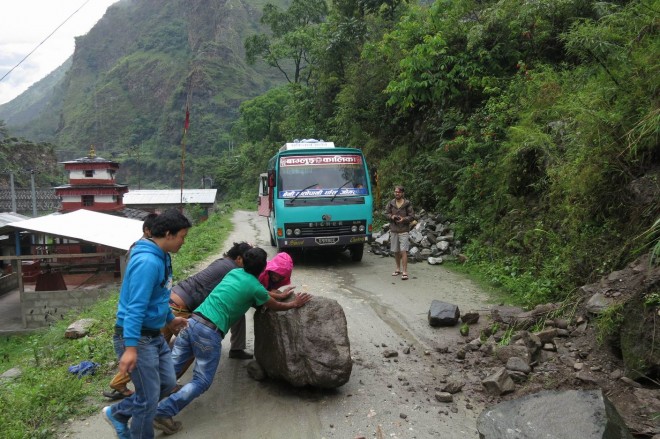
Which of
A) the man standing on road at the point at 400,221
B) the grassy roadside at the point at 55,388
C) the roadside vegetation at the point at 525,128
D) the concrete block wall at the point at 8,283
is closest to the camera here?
the grassy roadside at the point at 55,388

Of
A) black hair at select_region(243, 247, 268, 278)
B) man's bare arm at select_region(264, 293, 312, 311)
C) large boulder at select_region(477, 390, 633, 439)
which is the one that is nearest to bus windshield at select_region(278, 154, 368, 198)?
man's bare arm at select_region(264, 293, 312, 311)

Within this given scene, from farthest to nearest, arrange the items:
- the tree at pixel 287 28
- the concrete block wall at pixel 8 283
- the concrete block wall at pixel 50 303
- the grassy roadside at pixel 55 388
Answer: the tree at pixel 287 28 → the concrete block wall at pixel 8 283 → the concrete block wall at pixel 50 303 → the grassy roadside at pixel 55 388

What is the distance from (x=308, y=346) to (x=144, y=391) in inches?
56.7

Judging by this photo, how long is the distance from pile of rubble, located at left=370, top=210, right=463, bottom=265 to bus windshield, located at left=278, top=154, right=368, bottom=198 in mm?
1670

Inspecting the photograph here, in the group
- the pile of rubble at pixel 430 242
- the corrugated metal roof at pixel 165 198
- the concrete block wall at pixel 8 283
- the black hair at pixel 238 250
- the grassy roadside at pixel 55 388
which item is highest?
the black hair at pixel 238 250

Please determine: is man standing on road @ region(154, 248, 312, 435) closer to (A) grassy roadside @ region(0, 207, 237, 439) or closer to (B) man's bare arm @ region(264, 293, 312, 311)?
(B) man's bare arm @ region(264, 293, 312, 311)

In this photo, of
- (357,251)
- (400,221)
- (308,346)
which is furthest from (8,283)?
(308,346)

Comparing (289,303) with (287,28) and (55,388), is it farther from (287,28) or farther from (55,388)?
(287,28)

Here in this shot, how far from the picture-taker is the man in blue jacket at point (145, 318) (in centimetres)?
282

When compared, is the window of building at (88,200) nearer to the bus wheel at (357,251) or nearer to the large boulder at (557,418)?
the bus wheel at (357,251)

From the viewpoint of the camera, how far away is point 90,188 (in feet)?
108

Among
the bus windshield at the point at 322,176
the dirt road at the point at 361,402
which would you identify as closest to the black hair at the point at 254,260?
the dirt road at the point at 361,402

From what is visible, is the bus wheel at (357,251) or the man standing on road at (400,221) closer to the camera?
the man standing on road at (400,221)

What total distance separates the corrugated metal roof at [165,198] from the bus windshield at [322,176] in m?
31.7
